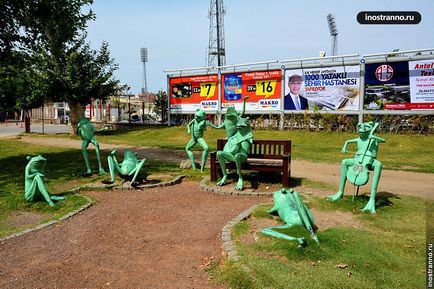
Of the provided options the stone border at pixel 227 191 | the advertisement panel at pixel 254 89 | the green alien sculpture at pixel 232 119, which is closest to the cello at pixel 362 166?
the stone border at pixel 227 191

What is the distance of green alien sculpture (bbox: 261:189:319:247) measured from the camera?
5.45 meters

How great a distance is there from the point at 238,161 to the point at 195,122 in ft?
8.47

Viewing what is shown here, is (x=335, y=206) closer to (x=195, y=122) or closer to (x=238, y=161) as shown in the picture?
(x=238, y=161)

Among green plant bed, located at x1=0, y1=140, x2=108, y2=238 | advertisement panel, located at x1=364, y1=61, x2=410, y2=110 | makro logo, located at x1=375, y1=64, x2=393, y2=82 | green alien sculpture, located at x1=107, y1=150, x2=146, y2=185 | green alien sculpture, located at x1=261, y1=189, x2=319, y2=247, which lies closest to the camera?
green alien sculpture, located at x1=261, y1=189, x2=319, y2=247

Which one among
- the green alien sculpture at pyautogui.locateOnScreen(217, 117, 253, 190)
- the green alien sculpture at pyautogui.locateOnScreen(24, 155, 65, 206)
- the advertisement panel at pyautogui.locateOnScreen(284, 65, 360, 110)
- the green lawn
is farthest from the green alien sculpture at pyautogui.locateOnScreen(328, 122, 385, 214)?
the advertisement panel at pyautogui.locateOnScreen(284, 65, 360, 110)

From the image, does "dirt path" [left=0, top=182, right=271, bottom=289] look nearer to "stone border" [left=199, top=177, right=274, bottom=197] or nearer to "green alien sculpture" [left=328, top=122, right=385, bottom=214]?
"stone border" [left=199, top=177, right=274, bottom=197]

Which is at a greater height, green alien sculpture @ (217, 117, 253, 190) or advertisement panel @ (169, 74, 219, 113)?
advertisement panel @ (169, 74, 219, 113)

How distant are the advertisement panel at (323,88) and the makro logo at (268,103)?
69cm

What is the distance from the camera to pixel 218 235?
6031 mm

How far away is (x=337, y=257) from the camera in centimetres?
486

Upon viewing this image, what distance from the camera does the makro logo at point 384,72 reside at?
64.5ft

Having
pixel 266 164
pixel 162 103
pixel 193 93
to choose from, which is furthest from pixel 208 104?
pixel 266 164

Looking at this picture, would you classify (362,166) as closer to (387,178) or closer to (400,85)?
(387,178)

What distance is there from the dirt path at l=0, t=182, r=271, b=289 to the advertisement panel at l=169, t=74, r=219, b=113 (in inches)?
739
